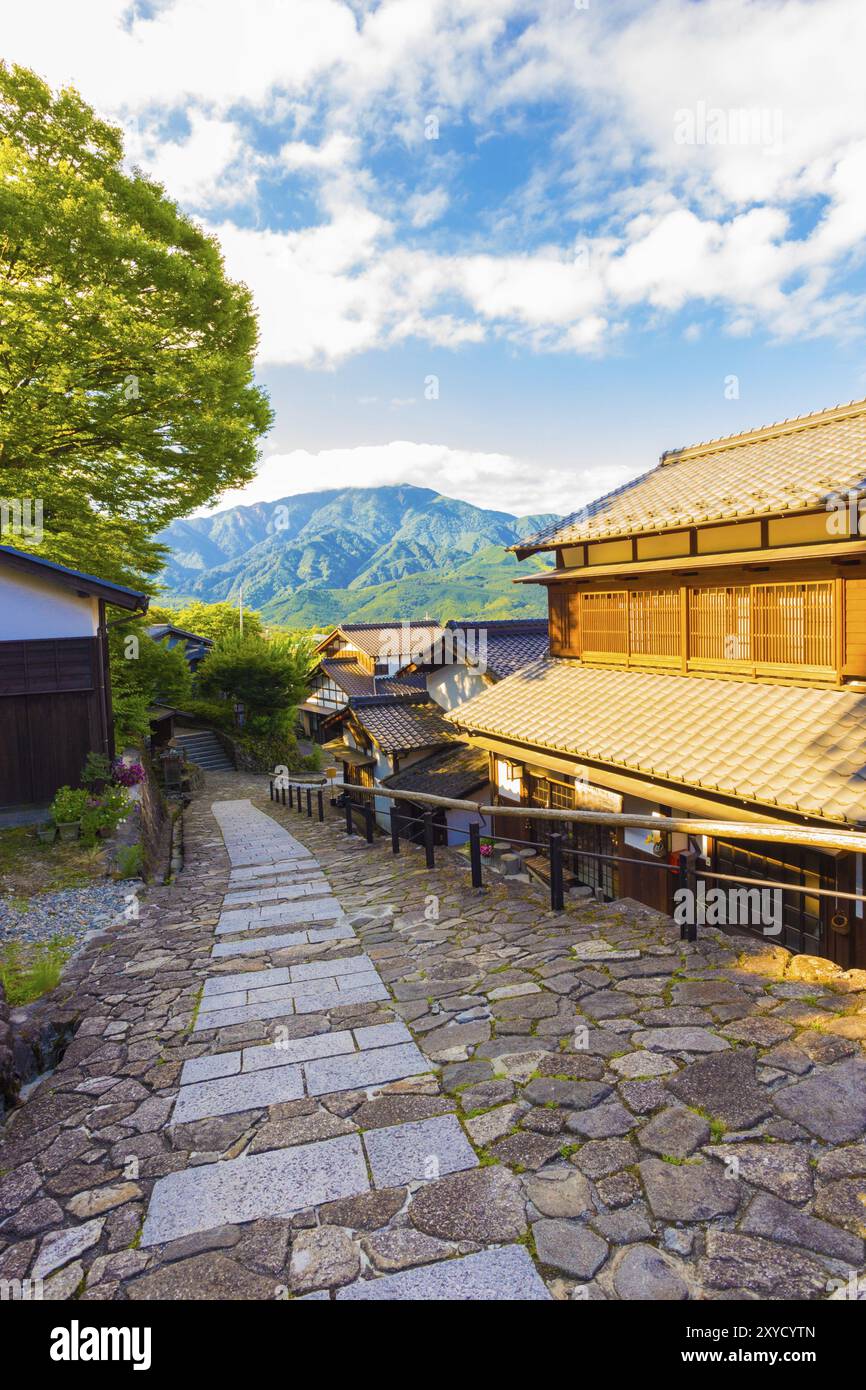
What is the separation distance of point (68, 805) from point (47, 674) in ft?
9.69

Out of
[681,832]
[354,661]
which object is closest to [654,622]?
[681,832]

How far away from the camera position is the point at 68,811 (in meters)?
12.5

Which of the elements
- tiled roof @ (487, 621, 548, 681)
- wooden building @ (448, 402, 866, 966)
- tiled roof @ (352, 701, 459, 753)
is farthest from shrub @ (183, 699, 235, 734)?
A: wooden building @ (448, 402, 866, 966)

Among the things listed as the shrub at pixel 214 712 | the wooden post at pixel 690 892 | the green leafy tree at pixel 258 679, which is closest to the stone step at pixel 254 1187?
the wooden post at pixel 690 892

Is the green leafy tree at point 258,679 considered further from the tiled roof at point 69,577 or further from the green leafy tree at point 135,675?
the tiled roof at point 69,577

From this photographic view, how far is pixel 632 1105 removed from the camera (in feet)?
13.9

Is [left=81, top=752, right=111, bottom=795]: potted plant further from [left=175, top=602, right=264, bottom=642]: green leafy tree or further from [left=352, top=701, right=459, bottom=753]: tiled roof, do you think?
[left=175, top=602, right=264, bottom=642]: green leafy tree

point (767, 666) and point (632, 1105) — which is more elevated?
point (767, 666)

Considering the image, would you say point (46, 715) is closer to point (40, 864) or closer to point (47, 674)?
point (47, 674)

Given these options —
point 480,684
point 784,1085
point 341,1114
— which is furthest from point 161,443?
point 784,1085

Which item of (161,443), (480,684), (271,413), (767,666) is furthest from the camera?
(480,684)

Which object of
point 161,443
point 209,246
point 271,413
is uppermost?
point 209,246
